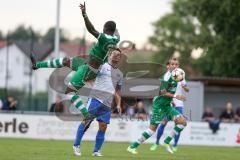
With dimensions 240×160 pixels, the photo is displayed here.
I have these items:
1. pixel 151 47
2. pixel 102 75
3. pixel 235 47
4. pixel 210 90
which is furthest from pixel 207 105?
pixel 151 47

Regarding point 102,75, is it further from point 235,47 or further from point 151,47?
point 151,47

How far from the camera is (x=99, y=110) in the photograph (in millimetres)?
18484

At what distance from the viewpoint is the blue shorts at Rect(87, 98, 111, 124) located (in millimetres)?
18469

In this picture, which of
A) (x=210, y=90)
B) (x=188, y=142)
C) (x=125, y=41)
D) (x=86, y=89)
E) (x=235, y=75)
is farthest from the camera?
(x=235, y=75)

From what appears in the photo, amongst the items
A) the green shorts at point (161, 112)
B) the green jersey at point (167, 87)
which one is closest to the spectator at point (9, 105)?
the green shorts at point (161, 112)

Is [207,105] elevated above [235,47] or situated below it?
below

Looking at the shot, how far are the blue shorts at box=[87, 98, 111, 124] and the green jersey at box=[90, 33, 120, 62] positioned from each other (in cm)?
114

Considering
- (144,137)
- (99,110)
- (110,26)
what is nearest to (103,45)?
(110,26)

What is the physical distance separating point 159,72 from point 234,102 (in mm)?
18696

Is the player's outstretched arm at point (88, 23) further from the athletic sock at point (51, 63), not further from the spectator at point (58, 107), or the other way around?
the spectator at point (58, 107)

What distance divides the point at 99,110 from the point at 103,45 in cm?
174

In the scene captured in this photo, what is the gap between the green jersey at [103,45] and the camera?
1770 cm

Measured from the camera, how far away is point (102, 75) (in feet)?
61.2

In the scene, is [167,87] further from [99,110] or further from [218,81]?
[218,81]
